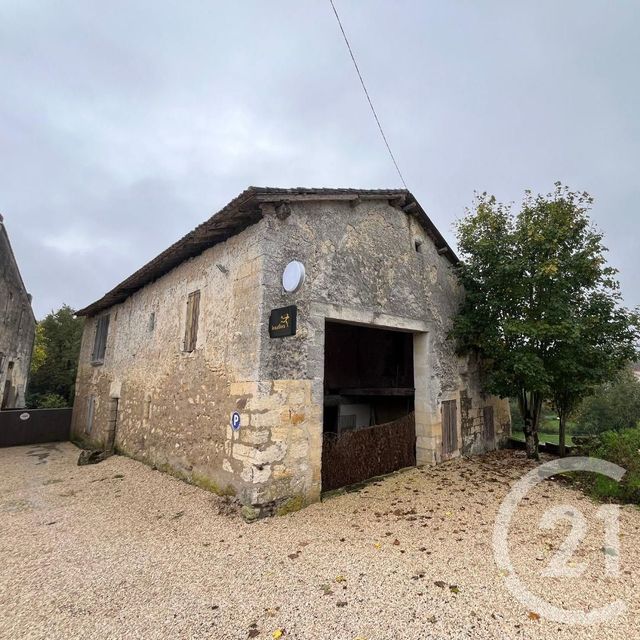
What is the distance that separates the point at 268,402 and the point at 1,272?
455 inches

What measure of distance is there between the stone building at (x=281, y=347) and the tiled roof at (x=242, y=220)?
29mm

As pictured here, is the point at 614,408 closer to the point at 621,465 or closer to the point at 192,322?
the point at 621,465

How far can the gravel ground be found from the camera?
110 inches

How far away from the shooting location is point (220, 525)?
460cm

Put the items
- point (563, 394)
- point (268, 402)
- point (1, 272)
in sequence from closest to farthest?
point (268, 402)
point (563, 394)
point (1, 272)

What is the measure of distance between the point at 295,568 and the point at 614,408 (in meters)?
29.4

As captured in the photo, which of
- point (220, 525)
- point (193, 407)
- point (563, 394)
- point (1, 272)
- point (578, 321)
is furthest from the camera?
point (1, 272)

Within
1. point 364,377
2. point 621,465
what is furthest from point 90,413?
point 621,465

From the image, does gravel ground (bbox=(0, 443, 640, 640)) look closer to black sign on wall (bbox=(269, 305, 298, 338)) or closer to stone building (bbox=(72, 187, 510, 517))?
stone building (bbox=(72, 187, 510, 517))

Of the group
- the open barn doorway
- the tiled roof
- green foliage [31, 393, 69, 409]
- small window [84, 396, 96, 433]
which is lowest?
green foliage [31, 393, 69, 409]

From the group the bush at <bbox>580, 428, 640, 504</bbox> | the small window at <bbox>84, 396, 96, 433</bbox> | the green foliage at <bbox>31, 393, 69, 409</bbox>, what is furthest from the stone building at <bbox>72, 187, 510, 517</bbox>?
the green foliage at <bbox>31, 393, 69, 409</bbox>

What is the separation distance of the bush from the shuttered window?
244cm

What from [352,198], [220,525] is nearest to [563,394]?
[352,198]

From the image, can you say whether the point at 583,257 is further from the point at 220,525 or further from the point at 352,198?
the point at 220,525
